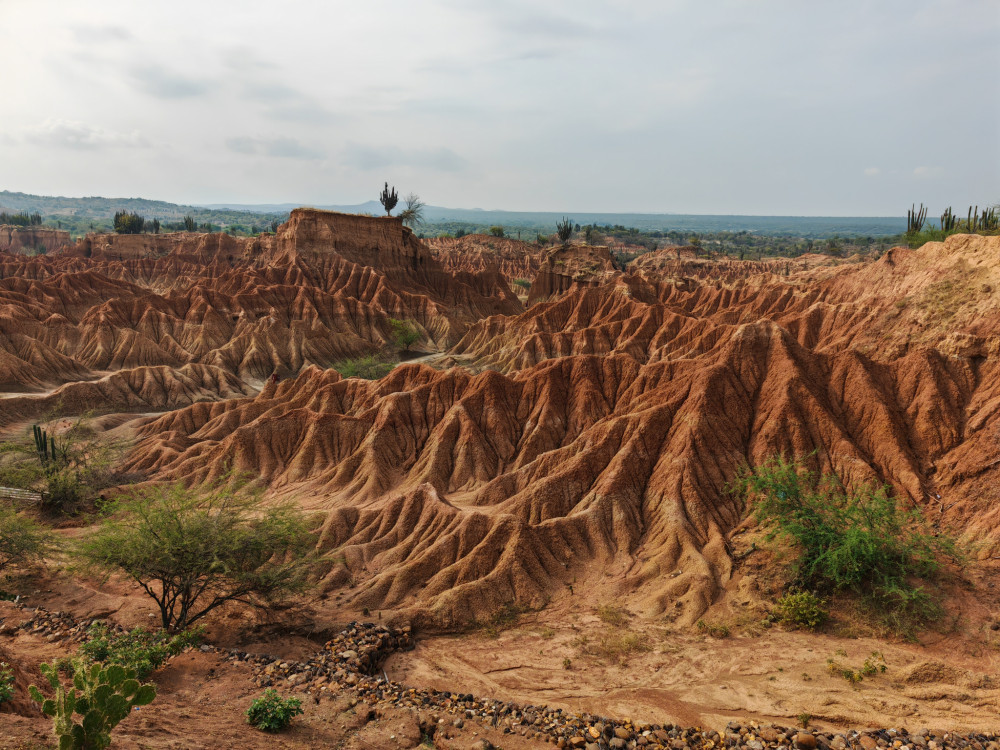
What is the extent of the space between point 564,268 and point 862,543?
9936 centimetres

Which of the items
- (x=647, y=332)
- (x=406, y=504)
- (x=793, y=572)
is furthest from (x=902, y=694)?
(x=647, y=332)

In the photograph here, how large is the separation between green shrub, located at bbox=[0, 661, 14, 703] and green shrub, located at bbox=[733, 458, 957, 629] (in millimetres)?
30723

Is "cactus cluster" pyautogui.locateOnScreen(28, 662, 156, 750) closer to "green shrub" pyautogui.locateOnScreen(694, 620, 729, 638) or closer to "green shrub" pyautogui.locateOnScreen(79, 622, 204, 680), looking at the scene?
"green shrub" pyautogui.locateOnScreen(79, 622, 204, 680)

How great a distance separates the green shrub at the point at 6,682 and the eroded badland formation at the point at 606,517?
0.76 m

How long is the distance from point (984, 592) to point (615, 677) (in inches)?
678

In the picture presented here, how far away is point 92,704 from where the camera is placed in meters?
12.2

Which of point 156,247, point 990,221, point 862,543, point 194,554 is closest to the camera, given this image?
point 194,554

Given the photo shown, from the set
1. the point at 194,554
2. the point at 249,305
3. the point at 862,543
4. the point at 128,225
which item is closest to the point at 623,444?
the point at 862,543

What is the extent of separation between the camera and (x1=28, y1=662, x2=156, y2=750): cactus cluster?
11547 mm

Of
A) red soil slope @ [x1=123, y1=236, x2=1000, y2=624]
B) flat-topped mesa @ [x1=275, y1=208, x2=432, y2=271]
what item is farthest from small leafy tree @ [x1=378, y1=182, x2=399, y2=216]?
red soil slope @ [x1=123, y1=236, x2=1000, y2=624]

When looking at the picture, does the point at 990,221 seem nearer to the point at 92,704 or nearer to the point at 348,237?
the point at 92,704

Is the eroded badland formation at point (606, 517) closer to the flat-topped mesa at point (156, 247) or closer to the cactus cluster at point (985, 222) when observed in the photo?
the cactus cluster at point (985, 222)

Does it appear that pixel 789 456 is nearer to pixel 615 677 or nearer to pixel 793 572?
pixel 793 572

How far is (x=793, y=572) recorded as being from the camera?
1119 inches
